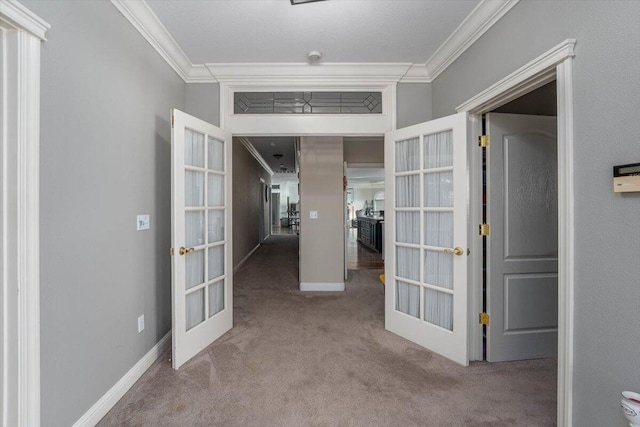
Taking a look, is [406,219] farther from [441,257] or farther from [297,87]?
[297,87]

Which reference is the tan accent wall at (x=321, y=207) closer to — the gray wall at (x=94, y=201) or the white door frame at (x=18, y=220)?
the gray wall at (x=94, y=201)

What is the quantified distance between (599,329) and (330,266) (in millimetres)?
3222

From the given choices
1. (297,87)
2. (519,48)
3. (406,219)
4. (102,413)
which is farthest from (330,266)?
(519,48)

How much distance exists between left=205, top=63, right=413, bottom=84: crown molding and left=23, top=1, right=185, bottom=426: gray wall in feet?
2.22

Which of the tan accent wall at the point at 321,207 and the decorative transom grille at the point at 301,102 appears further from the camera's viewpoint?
the tan accent wall at the point at 321,207

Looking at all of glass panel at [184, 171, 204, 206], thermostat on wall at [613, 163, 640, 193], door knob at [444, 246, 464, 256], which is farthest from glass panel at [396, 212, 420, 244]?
glass panel at [184, 171, 204, 206]

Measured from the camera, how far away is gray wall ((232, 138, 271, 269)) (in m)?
5.42

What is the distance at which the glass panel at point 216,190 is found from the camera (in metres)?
2.47

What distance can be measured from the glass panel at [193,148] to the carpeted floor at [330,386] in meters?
1.64

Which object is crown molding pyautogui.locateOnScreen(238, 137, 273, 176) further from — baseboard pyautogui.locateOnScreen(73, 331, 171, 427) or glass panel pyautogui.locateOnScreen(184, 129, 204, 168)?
baseboard pyautogui.locateOnScreen(73, 331, 171, 427)

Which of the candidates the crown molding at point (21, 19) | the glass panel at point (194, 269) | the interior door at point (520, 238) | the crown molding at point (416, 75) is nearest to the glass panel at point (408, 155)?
the interior door at point (520, 238)

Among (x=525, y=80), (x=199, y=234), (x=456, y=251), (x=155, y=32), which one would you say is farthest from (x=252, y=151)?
(x=525, y=80)

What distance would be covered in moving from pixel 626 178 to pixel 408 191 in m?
1.51

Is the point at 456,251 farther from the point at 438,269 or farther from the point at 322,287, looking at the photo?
the point at 322,287
